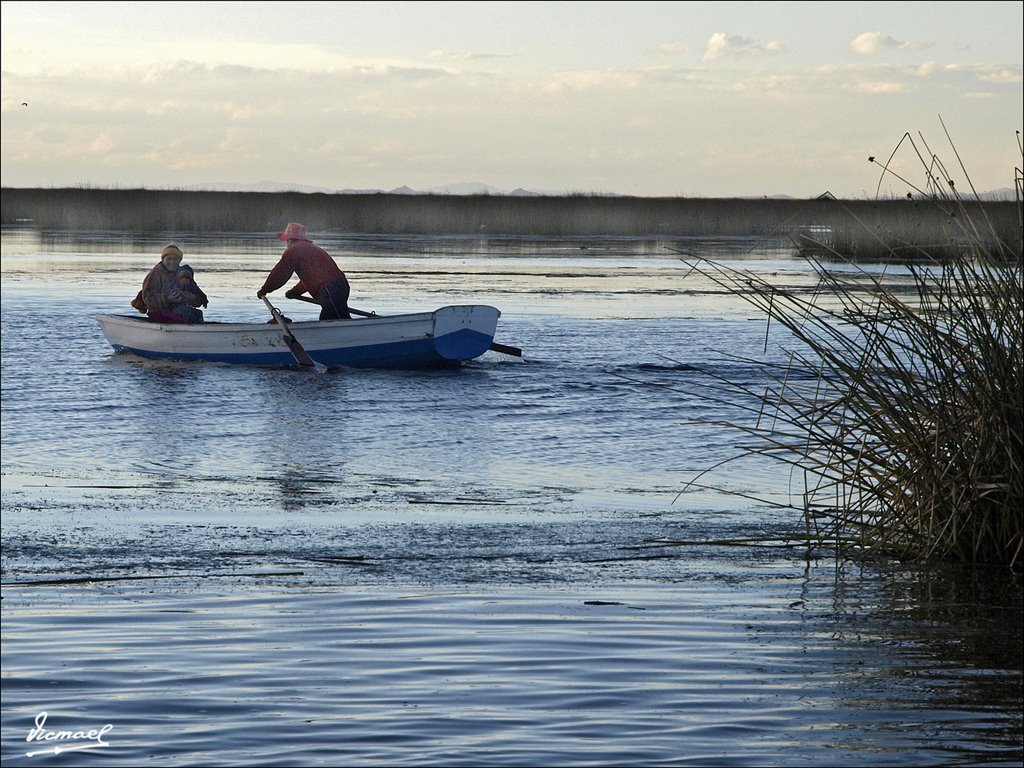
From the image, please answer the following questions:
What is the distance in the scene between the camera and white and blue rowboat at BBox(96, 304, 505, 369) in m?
17.2

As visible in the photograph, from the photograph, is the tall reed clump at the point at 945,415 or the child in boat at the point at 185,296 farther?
the child in boat at the point at 185,296

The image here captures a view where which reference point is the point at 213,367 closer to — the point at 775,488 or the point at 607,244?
the point at 775,488

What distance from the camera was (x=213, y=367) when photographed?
58.2 feet

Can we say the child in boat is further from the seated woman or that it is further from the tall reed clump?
the tall reed clump

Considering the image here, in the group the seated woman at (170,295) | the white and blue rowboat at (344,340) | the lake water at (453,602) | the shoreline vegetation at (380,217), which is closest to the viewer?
the lake water at (453,602)

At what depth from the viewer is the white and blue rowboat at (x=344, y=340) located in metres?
17.2

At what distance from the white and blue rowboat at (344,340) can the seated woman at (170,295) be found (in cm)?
22

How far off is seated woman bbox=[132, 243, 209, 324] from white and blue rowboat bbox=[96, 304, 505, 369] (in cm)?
22

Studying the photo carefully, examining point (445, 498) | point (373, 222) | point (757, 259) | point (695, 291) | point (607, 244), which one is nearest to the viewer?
point (445, 498)

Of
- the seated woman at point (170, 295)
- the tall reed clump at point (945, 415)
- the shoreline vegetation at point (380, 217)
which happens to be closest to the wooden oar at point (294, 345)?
the seated woman at point (170, 295)

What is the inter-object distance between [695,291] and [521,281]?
13.1 ft

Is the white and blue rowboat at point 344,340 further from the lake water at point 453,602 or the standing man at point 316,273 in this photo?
the lake water at point 453,602

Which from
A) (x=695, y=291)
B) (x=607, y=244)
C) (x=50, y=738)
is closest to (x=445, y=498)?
(x=50, y=738)

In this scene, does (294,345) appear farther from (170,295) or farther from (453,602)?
(453,602)
